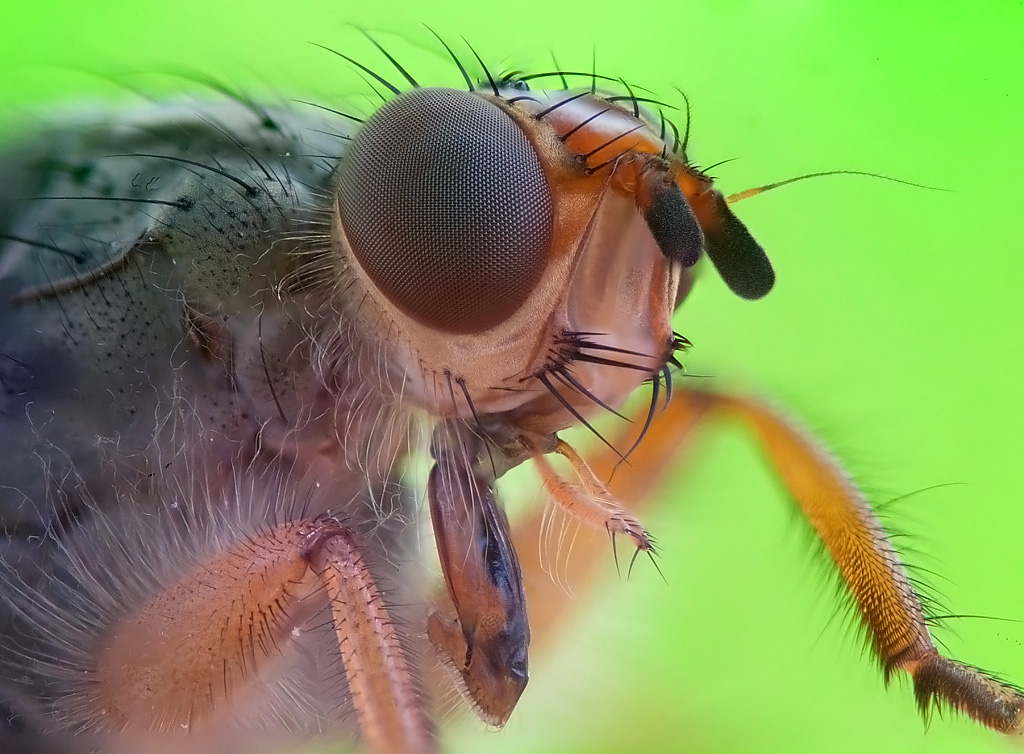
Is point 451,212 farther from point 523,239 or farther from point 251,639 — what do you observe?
point 251,639

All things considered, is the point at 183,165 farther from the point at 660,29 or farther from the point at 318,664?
the point at 660,29

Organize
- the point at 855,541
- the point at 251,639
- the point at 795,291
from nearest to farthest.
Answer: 1. the point at 251,639
2. the point at 855,541
3. the point at 795,291

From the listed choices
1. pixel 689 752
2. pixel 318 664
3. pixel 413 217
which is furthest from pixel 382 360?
pixel 689 752

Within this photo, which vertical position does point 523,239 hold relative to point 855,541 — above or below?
above

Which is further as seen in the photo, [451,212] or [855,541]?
[855,541]

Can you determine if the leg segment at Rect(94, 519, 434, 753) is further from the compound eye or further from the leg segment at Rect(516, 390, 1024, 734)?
the leg segment at Rect(516, 390, 1024, 734)

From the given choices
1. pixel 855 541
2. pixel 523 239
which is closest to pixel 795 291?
pixel 855 541

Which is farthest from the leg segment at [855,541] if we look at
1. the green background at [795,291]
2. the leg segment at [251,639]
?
the leg segment at [251,639]
